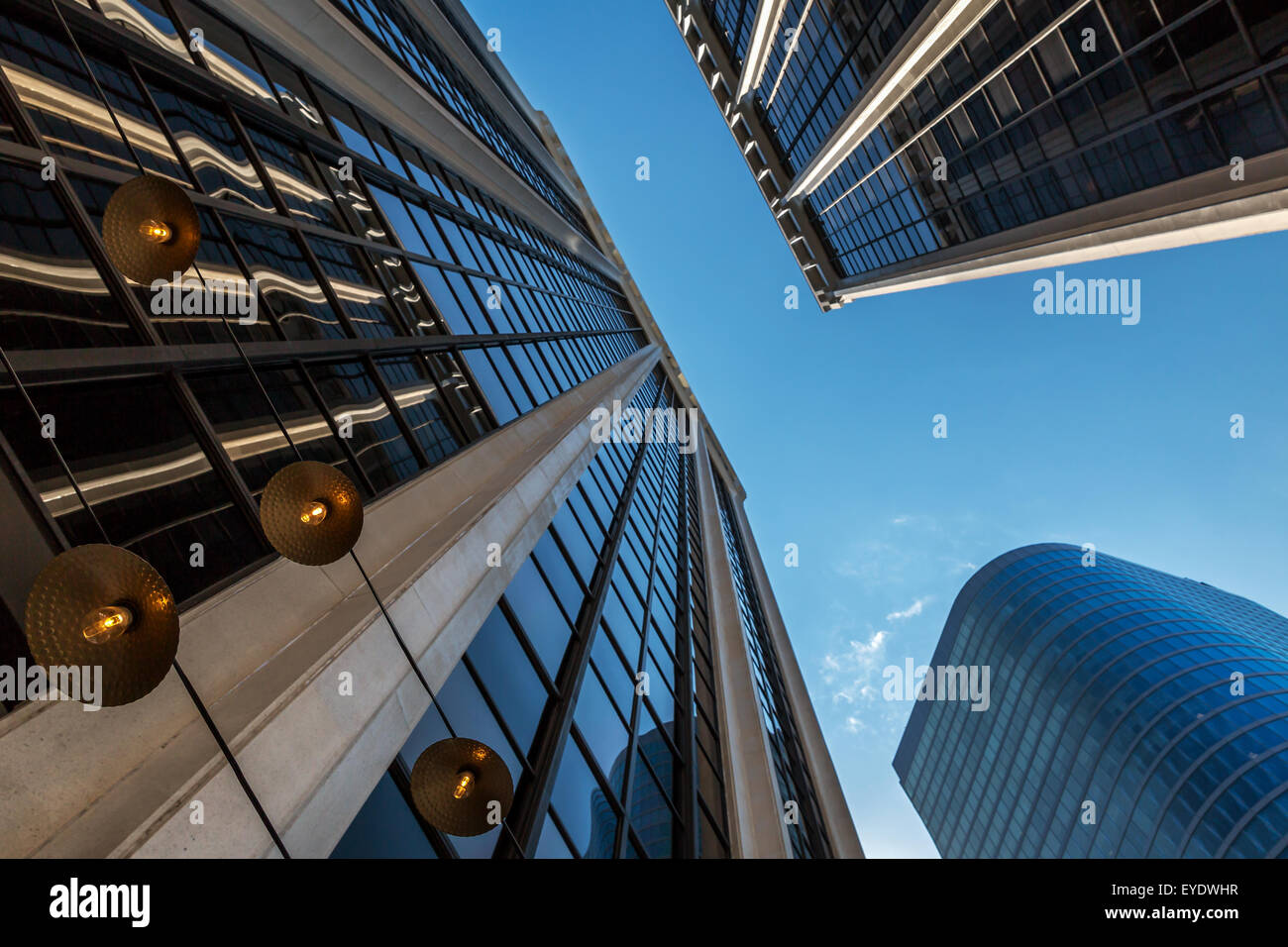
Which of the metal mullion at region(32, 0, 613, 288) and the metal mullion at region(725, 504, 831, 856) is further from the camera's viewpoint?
the metal mullion at region(725, 504, 831, 856)

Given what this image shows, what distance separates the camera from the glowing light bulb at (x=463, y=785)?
4.67 meters

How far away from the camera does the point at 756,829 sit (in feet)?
49.1

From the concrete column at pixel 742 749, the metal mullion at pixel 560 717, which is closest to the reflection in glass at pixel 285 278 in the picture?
the metal mullion at pixel 560 717

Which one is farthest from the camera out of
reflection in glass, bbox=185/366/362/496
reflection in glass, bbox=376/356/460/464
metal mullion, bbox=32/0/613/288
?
reflection in glass, bbox=376/356/460/464

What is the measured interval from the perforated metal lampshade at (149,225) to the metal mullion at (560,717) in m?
6.45

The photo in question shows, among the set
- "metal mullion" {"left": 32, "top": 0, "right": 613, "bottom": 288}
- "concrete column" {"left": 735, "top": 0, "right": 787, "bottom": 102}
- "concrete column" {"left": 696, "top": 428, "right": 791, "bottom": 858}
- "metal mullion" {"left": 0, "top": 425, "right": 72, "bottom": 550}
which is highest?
"concrete column" {"left": 735, "top": 0, "right": 787, "bottom": 102}

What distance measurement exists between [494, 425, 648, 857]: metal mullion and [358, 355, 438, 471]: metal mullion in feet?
13.9

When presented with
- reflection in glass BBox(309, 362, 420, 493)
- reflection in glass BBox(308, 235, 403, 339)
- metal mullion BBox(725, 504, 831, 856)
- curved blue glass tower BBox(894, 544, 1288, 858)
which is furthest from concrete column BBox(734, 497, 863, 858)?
curved blue glass tower BBox(894, 544, 1288, 858)

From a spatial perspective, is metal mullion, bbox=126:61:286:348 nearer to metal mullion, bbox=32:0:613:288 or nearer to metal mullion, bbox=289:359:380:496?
metal mullion, bbox=32:0:613:288

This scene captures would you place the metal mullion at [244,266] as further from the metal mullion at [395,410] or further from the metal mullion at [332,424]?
the metal mullion at [395,410]

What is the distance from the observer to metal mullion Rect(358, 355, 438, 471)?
380 inches
